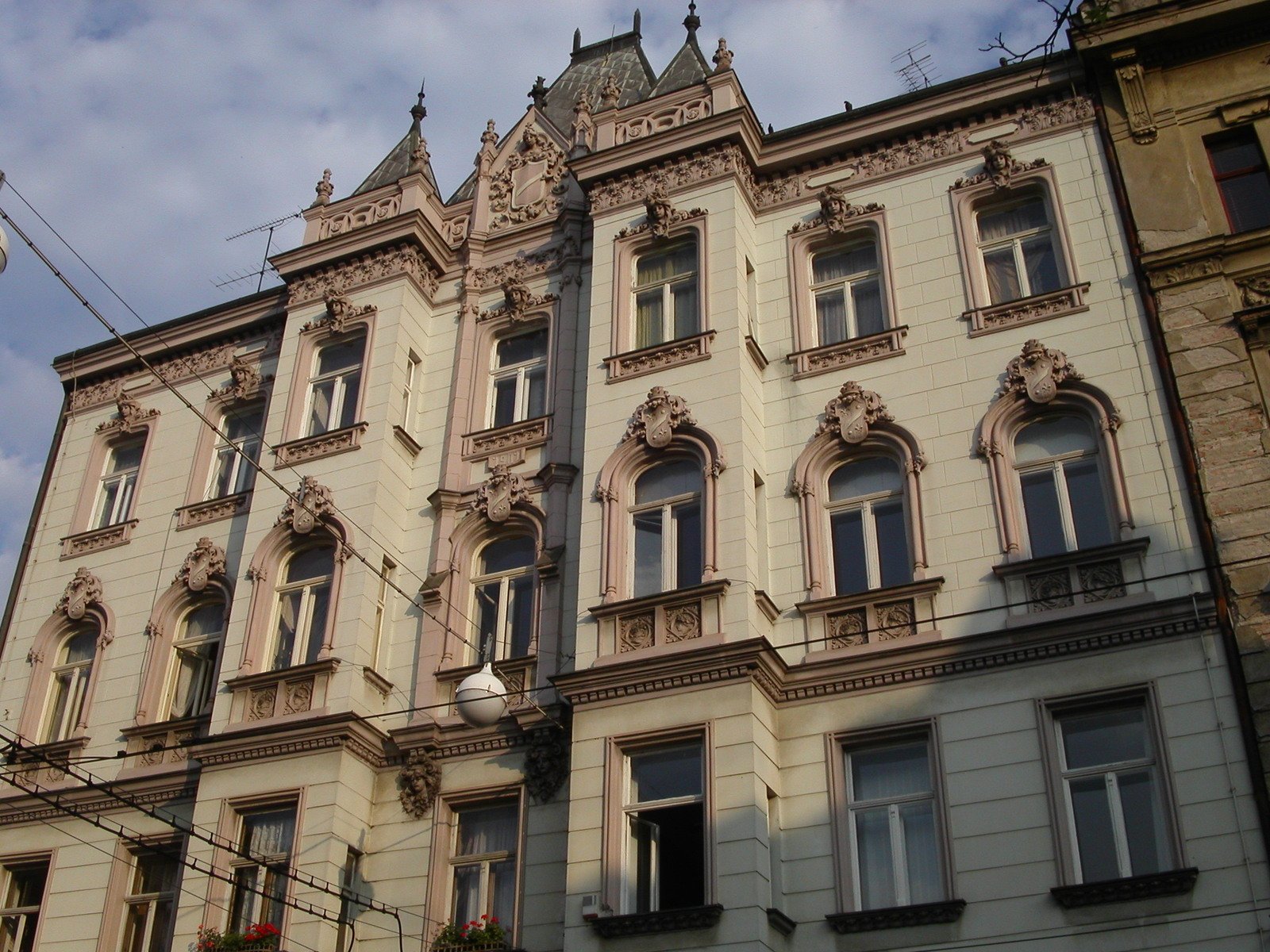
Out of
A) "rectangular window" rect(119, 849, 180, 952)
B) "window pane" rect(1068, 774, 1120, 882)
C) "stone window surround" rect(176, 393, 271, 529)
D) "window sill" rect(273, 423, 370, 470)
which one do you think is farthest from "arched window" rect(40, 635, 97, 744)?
"window pane" rect(1068, 774, 1120, 882)

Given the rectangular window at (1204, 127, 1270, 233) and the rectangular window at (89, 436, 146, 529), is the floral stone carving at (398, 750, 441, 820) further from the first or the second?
the rectangular window at (1204, 127, 1270, 233)

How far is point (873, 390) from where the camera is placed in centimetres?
2081

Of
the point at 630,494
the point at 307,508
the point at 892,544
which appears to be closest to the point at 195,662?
the point at 307,508

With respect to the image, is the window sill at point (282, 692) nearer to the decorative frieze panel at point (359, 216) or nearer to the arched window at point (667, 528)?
the arched window at point (667, 528)

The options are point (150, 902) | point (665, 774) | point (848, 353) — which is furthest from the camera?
point (848, 353)

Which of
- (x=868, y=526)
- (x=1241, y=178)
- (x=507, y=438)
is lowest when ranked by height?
(x=868, y=526)

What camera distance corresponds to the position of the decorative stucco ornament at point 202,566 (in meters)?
24.1

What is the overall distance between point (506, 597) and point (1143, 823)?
385 inches

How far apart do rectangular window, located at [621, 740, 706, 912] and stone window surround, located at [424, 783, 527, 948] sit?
192cm

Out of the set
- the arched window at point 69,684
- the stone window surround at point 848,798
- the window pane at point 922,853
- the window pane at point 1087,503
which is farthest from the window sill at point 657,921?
the arched window at point 69,684

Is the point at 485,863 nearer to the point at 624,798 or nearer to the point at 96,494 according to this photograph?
the point at 624,798

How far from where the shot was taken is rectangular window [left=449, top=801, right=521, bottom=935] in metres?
19.0

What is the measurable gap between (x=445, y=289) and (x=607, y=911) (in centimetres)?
1268

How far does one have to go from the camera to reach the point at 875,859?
1733 centimetres
